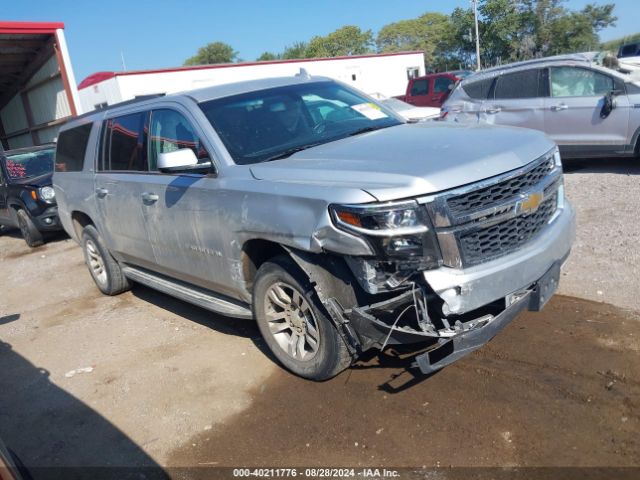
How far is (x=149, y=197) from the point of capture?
489 centimetres

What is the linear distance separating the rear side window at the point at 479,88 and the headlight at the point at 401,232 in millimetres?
7730

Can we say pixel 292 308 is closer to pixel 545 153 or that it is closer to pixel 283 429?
pixel 283 429

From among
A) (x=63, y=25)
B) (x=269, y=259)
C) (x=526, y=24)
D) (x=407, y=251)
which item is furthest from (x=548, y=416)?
(x=526, y=24)

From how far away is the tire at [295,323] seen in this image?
3637 millimetres

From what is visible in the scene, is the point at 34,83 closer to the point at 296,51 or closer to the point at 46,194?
the point at 46,194

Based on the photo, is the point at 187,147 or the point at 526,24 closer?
the point at 187,147

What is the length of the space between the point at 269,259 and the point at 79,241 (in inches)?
150

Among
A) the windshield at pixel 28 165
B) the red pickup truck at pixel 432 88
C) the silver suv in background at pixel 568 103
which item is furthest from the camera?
the red pickup truck at pixel 432 88

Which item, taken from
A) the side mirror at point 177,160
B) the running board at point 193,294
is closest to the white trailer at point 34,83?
the running board at point 193,294

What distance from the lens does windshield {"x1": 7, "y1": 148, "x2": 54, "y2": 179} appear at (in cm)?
1105

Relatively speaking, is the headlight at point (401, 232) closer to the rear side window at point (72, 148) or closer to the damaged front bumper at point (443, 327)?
the damaged front bumper at point (443, 327)

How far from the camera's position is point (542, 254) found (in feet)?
11.5

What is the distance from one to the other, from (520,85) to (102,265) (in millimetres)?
7052

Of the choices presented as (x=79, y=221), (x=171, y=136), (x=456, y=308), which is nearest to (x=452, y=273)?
(x=456, y=308)
